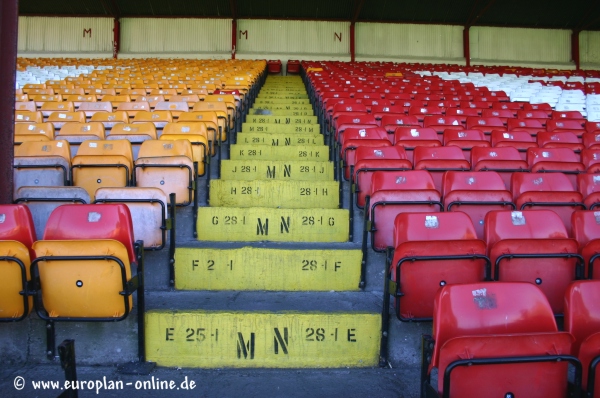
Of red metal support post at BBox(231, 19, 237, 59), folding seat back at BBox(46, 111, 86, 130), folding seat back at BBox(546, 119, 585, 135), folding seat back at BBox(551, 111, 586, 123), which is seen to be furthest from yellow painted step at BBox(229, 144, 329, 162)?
red metal support post at BBox(231, 19, 237, 59)

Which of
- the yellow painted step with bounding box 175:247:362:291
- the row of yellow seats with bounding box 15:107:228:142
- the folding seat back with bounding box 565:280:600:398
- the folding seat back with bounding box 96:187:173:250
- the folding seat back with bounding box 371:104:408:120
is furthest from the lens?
the folding seat back with bounding box 371:104:408:120

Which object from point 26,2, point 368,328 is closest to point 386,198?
point 368,328

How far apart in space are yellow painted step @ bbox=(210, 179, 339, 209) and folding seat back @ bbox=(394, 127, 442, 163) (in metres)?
1.11

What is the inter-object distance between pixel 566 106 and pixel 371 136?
5433 mm

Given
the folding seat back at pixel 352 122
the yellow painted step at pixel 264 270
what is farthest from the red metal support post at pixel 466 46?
the yellow painted step at pixel 264 270

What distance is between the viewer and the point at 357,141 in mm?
4699

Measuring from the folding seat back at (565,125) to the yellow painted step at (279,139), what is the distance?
122 inches

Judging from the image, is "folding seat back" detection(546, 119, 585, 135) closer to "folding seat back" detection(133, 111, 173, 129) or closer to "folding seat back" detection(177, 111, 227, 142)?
"folding seat back" detection(177, 111, 227, 142)

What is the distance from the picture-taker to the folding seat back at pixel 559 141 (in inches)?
204

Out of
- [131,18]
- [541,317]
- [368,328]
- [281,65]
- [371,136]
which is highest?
[131,18]

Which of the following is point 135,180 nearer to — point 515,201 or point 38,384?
point 38,384

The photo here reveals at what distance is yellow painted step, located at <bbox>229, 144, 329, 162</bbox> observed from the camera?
5.21 m

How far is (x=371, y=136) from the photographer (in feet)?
16.6

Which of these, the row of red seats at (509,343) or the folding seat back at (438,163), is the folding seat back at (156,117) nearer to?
the folding seat back at (438,163)
